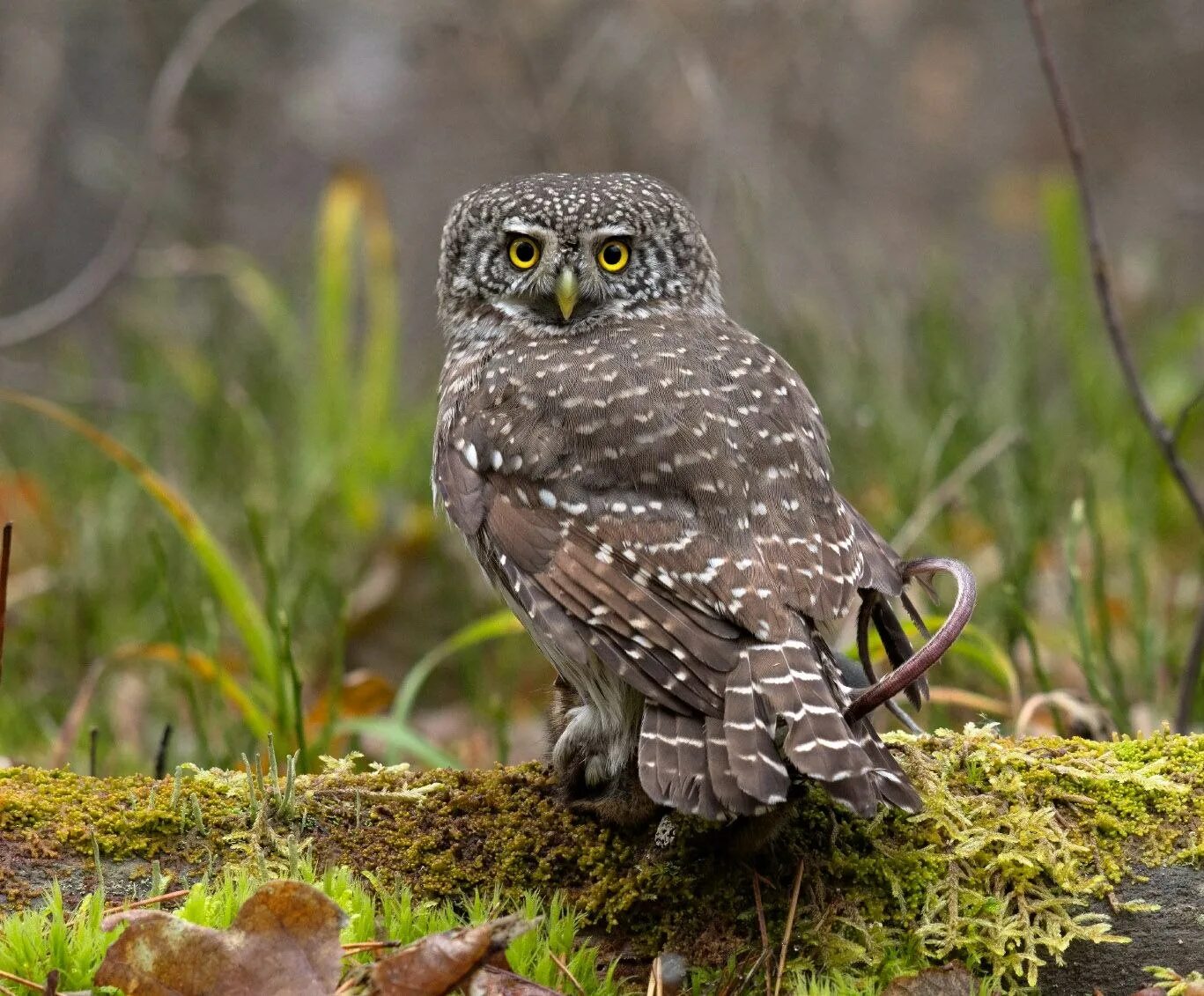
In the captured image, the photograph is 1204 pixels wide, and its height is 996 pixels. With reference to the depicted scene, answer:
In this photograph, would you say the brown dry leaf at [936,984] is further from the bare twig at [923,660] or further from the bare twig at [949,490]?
the bare twig at [949,490]

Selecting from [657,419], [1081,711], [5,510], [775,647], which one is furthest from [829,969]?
[5,510]

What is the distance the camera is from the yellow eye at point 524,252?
3.90 meters

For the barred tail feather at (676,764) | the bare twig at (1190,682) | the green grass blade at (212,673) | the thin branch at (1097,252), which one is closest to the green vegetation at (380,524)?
the green grass blade at (212,673)

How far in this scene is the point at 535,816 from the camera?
2904mm

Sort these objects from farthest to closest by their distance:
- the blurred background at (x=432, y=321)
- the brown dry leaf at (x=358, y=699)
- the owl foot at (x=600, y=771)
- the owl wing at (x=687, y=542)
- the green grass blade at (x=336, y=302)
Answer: the green grass blade at (x=336, y=302), the blurred background at (x=432, y=321), the brown dry leaf at (x=358, y=699), the owl foot at (x=600, y=771), the owl wing at (x=687, y=542)

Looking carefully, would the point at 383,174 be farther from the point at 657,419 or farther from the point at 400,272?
the point at 657,419

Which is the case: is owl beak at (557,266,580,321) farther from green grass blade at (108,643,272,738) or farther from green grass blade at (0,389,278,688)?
green grass blade at (108,643,272,738)

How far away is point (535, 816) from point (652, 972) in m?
0.49

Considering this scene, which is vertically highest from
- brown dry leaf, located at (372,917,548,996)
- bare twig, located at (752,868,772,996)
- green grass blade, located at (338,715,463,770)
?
brown dry leaf, located at (372,917,548,996)

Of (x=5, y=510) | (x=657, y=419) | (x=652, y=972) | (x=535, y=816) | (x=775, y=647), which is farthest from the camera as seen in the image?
(x=5, y=510)

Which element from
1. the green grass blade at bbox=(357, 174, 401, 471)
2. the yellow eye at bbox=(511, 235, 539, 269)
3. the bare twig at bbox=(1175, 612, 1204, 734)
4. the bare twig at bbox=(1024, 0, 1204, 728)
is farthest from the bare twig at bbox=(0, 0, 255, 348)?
the bare twig at bbox=(1175, 612, 1204, 734)

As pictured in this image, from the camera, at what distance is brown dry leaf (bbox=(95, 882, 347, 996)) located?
2.18 meters

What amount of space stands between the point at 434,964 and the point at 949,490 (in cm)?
335

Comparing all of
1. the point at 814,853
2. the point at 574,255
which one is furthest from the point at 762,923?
the point at 574,255
